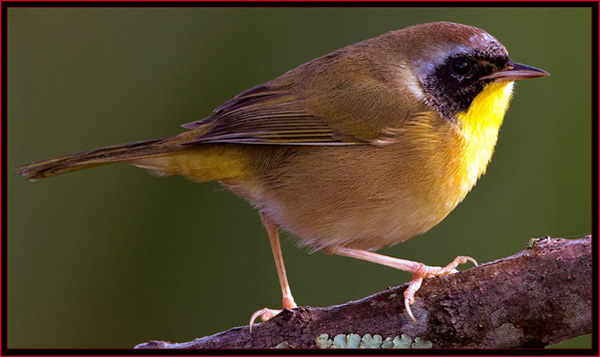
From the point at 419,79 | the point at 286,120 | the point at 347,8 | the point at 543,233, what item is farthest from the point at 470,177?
the point at 347,8

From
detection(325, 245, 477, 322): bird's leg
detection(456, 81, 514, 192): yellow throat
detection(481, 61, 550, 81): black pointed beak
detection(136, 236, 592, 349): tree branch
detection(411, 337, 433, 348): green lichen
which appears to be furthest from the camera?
detection(456, 81, 514, 192): yellow throat

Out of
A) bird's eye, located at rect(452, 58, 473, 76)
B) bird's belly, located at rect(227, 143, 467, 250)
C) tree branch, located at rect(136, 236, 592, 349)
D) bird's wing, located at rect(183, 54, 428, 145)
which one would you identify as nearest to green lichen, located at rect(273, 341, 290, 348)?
tree branch, located at rect(136, 236, 592, 349)

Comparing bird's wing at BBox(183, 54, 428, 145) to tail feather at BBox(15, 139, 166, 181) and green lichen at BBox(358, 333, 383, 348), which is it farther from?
green lichen at BBox(358, 333, 383, 348)

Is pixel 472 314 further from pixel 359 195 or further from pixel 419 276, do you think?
pixel 359 195

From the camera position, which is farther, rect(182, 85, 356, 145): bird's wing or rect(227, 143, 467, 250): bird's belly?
rect(182, 85, 356, 145): bird's wing

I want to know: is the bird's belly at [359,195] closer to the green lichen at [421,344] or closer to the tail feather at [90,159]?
the tail feather at [90,159]

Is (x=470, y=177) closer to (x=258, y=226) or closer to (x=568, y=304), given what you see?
(x=568, y=304)

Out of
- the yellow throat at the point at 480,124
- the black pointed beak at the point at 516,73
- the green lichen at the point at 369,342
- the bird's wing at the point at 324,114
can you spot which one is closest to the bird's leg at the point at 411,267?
the green lichen at the point at 369,342
